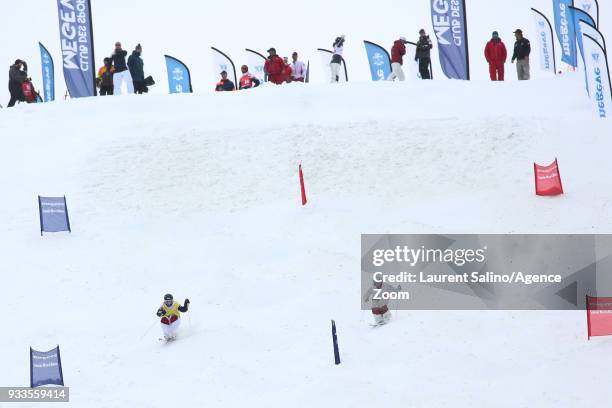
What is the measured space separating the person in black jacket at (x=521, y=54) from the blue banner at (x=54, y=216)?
13939 mm

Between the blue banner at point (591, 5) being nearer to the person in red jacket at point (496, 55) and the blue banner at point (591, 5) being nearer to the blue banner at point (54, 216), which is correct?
the person in red jacket at point (496, 55)

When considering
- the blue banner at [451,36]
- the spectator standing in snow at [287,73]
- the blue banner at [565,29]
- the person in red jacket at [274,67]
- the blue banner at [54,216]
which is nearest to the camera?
the blue banner at [54,216]

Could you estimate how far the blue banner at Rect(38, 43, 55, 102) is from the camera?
31516mm

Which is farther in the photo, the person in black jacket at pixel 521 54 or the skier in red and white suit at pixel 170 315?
the person in black jacket at pixel 521 54

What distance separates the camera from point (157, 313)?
1514 centimetres

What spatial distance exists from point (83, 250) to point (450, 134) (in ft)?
29.1

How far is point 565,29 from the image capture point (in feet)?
97.2

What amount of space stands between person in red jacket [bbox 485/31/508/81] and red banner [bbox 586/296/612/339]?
15.0 m

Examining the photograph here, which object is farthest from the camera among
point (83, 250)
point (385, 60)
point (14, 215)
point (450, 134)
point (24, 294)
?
point (385, 60)

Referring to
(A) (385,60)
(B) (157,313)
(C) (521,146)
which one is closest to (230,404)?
(B) (157,313)

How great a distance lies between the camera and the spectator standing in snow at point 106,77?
2722 cm

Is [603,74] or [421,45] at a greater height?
[421,45]

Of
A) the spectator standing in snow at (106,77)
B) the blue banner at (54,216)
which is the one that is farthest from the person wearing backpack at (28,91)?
the blue banner at (54,216)

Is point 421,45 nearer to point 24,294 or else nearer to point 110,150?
point 110,150
